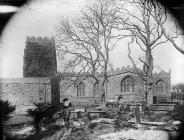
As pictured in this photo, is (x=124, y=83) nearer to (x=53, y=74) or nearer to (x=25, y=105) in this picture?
(x=53, y=74)

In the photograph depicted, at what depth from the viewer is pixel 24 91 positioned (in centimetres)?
717

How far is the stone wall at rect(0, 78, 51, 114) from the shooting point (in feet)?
20.9

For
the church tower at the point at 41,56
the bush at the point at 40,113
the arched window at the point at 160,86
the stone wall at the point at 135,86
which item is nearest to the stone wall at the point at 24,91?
the bush at the point at 40,113

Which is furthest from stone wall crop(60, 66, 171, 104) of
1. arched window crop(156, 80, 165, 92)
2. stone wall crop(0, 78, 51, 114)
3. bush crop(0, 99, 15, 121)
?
bush crop(0, 99, 15, 121)

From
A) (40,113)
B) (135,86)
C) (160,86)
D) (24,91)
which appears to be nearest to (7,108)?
(40,113)

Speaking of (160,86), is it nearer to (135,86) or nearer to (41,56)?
(135,86)

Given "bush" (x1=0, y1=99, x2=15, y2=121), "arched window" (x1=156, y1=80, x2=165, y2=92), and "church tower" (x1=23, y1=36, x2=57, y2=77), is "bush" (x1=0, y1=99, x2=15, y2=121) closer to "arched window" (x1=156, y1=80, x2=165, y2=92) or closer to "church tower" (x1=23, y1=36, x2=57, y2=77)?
"church tower" (x1=23, y1=36, x2=57, y2=77)

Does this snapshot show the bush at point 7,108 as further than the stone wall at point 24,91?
No

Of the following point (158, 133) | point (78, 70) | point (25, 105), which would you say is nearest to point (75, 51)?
point (78, 70)

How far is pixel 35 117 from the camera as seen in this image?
609 centimetres

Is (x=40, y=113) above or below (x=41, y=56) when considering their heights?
below

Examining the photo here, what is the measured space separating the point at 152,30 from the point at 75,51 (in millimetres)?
3186

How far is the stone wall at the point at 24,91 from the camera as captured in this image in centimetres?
637

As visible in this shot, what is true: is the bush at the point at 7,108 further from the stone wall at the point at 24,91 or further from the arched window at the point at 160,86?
the arched window at the point at 160,86
